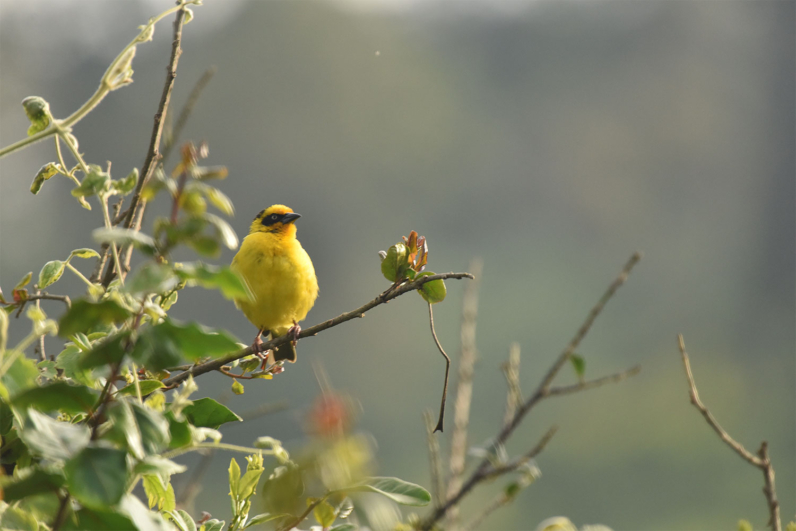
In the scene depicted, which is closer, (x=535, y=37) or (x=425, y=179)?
(x=425, y=179)

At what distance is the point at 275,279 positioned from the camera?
12.0 feet

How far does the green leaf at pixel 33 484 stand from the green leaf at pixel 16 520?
0.11ft

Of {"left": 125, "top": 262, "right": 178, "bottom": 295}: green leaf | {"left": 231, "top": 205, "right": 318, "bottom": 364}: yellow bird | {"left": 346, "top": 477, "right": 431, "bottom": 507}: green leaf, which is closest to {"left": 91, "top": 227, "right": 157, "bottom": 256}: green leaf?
{"left": 125, "top": 262, "right": 178, "bottom": 295}: green leaf

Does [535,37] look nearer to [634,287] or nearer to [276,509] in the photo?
[634,287]

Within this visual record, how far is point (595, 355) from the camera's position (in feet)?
131

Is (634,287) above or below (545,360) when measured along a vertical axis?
above

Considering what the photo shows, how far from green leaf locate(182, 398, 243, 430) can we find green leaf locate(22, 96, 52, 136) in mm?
503

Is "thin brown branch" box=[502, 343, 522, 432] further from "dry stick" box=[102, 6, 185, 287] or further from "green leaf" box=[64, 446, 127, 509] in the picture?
"green leaf" box=[64, 446, 127, 509]

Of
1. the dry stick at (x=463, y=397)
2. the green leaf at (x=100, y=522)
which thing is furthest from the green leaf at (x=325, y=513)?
the dry stick at (x=463, y=397)

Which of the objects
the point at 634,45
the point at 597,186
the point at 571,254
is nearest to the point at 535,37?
the point at 634,45

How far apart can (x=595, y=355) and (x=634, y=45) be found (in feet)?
78.1

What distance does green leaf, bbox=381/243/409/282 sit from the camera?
1.50 m

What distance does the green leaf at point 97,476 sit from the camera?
2.43 feet

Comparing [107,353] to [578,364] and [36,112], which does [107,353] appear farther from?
[578,364]
